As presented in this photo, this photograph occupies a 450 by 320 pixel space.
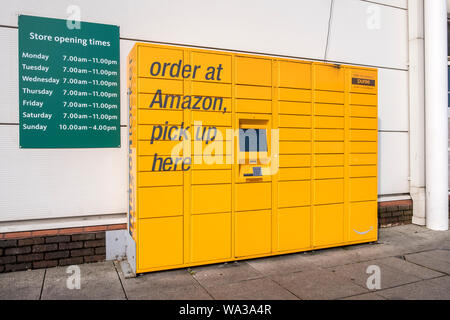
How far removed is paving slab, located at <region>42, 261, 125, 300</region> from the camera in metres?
3.84

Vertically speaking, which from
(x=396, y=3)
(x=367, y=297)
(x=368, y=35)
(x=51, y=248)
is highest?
(x=396, y=3)

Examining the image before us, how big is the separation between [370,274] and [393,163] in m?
3.19

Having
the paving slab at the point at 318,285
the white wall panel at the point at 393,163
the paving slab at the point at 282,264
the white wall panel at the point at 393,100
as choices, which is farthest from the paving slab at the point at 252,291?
the white wall panel at the point at 393,100

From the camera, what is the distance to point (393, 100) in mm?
7051

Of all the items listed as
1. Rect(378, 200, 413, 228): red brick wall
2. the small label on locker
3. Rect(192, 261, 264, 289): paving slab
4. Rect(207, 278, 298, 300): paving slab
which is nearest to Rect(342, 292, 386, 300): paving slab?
Rect(207, 278, 298, 300): paving slab

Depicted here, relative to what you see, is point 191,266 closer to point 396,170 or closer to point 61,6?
point 61,6

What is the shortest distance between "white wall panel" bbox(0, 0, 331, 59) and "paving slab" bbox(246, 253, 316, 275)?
10.4 ft

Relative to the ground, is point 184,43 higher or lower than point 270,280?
higher

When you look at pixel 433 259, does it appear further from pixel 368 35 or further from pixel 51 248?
pixel 51 248

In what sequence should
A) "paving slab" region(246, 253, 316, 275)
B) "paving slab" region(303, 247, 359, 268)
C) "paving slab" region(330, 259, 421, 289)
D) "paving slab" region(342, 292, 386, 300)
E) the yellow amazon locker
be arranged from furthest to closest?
"paving slab" region(303, 247, 359, 268)
"paving slab" region(246, 253, 316, 275)
the yellow amazon locker
"paving slab" region(330, 259, 421, 289)
"paving slab" region(342, 292, 386, 300)

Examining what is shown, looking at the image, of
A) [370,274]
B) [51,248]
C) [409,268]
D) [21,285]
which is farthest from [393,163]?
[21,285]

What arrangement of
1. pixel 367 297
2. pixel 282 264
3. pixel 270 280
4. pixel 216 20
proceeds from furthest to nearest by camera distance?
pixel 216 20 < pixel 282 264 < pixel 270 280 < pixel 367 297

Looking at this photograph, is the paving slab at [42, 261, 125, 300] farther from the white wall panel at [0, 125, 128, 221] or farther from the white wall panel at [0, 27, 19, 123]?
the white wall panel at [0, 27, 19, 123]

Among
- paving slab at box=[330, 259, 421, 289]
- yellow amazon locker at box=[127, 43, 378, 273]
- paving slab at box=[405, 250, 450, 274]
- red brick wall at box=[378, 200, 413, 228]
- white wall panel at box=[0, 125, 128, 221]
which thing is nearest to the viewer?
paving slab at box=[330, 259, 421, 289]
